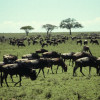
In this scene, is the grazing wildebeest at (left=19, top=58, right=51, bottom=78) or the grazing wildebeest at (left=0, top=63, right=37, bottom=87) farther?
the grazing wildebeest at (left=19, top=58, right=51, bottom=78)

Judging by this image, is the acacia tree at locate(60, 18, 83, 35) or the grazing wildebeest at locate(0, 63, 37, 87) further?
the acacia tree at locate(60, 18, 83, 35)

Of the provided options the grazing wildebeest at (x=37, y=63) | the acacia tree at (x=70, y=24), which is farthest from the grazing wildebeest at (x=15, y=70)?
the acacia tree at (x=70, y=24)

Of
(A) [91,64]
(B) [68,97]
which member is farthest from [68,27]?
(B) [68,97]

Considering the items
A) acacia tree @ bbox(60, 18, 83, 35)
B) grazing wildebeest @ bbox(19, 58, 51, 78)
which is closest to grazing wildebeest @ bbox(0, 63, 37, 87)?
grazing wildebeest @ bbox(19, 58, 51, 78)

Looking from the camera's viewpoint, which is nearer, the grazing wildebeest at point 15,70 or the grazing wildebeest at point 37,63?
the grazing wildebeest at point 15,70

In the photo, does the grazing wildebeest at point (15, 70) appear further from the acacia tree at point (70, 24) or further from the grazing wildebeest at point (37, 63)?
the acacia tree at point (70, 24)

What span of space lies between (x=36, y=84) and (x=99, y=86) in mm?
4803

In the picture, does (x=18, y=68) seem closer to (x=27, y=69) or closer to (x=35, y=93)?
(x=27, y=69)

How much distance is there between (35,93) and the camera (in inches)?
433

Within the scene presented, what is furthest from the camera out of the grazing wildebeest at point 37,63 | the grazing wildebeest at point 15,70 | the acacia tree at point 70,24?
the acacia tree at point 70,24

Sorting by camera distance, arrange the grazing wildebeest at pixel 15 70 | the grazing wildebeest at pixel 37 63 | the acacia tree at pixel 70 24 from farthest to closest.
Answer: the acacia tree at pixel 70 24, the grazing wildebeest at pixel 37 63, the grazing wildebeest at pixel 15 70

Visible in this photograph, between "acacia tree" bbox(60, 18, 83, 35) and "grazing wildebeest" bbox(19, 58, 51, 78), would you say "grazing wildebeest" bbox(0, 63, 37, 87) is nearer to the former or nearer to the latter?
"grazing wildebeest" bbox(19, 58, 51, 78)

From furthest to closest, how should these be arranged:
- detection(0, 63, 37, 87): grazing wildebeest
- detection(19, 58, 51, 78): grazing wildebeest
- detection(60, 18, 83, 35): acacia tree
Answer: detection(60, 18, 83, 35): acacia tree < detection(19, 58, 51, 78): grazing wildebeest < detection(0, 63, 37, 87): grazing wildebeest

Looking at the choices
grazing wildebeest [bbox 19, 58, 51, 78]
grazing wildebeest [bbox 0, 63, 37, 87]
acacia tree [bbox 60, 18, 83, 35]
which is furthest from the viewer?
acacia tree [bbox 60, 18, 83, 35]
